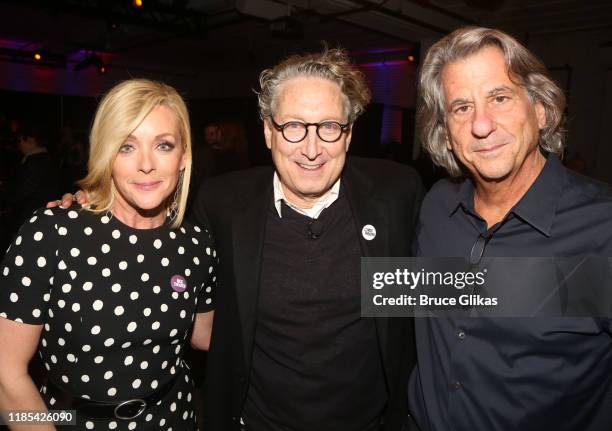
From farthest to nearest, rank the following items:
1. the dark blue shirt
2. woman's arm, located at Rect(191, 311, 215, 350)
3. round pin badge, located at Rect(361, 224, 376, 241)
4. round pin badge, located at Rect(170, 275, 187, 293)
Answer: woman's arm, located at Rect(191, 311, 215, 350) → round pin badge, located at Rect(361, 224, 376, 241) → round pin badge, located at Rect(170, 275, 187, 293) → the dark blue shirt

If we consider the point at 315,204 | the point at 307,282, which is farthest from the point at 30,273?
the point at 315,204

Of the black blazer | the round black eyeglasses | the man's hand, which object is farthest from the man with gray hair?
the man's hand

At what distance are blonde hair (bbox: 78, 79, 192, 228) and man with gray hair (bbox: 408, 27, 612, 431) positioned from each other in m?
1.19

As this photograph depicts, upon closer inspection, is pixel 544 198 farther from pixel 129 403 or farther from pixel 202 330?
pixel 129 403

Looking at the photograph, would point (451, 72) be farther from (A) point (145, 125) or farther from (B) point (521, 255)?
(A) point (145, 125)

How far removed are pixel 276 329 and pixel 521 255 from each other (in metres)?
1.05

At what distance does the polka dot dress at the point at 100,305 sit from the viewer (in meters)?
1.60

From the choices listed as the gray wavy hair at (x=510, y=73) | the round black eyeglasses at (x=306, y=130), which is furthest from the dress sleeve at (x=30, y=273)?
the gray wavy hair at (x=510, y=73)

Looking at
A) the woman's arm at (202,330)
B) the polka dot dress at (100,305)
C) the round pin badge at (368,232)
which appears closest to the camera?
the polka dot dress at (100,305)

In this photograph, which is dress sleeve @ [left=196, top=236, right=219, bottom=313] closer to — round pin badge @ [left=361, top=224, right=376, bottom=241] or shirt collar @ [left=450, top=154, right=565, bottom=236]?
round pin badge @ [left=361, top=224, right=376, bottom=241]

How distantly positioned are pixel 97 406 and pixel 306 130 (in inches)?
56.2

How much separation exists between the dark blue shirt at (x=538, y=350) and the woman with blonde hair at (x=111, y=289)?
1.16 meters

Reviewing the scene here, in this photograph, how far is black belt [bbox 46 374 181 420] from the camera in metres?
1.67

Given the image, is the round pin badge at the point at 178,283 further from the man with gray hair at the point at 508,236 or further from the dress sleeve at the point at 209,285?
the man with gray hair at the point at 508,236
